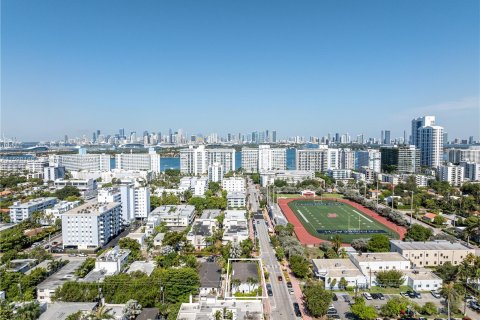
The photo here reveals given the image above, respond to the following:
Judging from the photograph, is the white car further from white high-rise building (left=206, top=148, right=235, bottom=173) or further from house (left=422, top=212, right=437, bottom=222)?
white high-rise building (left=206, top=148, right=235, bottom=173)

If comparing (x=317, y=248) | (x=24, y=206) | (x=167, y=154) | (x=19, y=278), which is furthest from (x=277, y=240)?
(x=167, y=154)

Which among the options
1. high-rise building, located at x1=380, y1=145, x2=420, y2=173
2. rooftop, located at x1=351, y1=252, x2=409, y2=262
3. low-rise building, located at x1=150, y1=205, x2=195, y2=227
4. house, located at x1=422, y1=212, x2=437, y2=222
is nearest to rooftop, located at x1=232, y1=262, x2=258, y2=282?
rooftop, located at x1=351, y1=252, x2=409, y2=262

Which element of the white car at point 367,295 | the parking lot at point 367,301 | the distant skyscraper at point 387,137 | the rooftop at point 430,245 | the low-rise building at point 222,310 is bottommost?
the parking lot at point 367,301

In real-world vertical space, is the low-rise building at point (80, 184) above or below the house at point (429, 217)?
above

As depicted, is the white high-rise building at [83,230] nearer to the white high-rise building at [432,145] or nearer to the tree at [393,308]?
the tree at [393,308]

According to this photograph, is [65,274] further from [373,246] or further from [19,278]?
[373,246]

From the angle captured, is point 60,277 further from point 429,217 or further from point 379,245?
point 429,217

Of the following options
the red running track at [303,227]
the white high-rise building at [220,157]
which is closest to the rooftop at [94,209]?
the red running track at [303,227]
